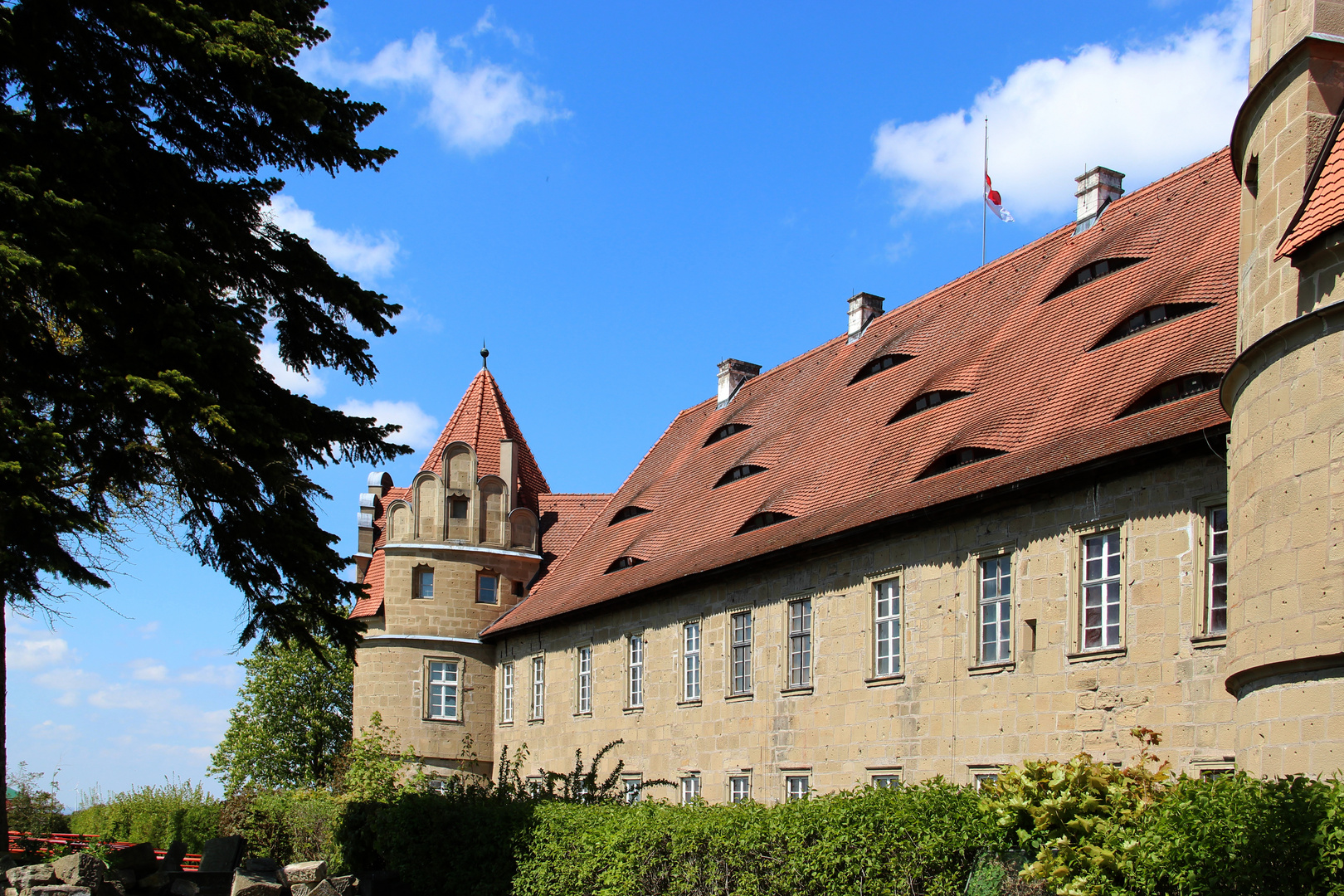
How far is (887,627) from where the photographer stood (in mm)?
20125

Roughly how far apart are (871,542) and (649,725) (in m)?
7.97

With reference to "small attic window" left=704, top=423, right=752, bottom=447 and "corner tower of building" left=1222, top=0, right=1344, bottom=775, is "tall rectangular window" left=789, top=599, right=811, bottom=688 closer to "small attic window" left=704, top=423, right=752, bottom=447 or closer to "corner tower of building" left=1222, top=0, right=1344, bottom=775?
"small attic window" left=704, top=423, right=752, bottom=447

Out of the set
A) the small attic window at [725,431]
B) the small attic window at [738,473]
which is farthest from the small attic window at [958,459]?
the small attic window at [725,431]

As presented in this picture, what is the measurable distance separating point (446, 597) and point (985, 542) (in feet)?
61.3

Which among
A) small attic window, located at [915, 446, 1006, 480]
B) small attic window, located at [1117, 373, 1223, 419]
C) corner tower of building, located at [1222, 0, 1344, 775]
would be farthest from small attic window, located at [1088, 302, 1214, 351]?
corner tower of building, located at [1222, 0, 1344, 775]

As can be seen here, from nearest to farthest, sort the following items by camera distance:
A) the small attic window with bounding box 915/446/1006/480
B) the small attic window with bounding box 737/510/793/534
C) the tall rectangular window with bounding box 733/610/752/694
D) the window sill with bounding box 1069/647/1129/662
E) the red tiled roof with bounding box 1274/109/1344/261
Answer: the red tiled roof with bounding box 1274/109/1344/261 → the window sill with bounding box 1069/647/1129/662 → the small attic window with bounding box 915/446/1006/480 → the tall rectangular window with bounding box 733/610/752/694 → the small attic window with bounding box 737/510/793/534

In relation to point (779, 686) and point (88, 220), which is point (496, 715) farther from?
point (88, 220)

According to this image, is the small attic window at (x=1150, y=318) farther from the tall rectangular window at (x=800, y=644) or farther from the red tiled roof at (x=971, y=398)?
the tall rectangular window at (x=800, y=644)

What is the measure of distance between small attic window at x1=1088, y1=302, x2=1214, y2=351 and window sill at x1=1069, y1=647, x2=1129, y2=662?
15.9 feet

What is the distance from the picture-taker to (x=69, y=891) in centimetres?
1372

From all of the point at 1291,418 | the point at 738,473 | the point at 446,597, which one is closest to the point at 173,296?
the point at 1291,418

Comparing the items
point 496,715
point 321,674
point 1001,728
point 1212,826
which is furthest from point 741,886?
point 321,674

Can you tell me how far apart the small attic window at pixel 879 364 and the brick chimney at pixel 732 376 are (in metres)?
6.57

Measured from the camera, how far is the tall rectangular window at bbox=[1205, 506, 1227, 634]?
583 inches
